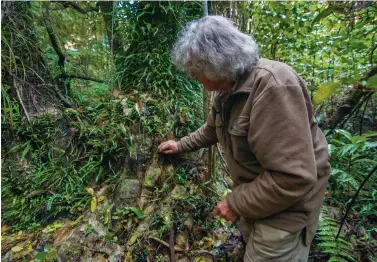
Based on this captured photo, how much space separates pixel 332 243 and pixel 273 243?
691 millimetres

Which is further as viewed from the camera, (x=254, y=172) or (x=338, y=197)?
(x=338, y=197)

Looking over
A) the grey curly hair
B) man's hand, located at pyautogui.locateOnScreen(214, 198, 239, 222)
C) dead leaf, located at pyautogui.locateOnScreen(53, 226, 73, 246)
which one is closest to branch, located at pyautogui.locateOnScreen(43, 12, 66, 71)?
dead leaf, located at pyautogui.locateOnScreen(53, 226, 73, 246)

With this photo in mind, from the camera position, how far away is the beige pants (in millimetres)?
1290

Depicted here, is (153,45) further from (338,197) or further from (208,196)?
(338,197)

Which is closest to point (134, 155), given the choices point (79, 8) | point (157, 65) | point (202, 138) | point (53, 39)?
point (202, 138)

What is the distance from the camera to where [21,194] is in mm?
2113

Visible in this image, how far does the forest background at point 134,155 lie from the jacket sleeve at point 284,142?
82 centimetres

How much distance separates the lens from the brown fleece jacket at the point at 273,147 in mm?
1055

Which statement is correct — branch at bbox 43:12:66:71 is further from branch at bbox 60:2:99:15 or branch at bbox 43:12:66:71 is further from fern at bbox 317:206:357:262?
fern at bbox 317:206:357:262

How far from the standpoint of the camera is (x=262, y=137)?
1100mm

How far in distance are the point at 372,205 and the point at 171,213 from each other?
1766 millimetres

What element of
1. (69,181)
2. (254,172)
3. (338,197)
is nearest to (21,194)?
(69,181)

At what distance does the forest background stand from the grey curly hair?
757 mm

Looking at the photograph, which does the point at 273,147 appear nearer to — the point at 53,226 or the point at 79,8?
the point at 53,226
